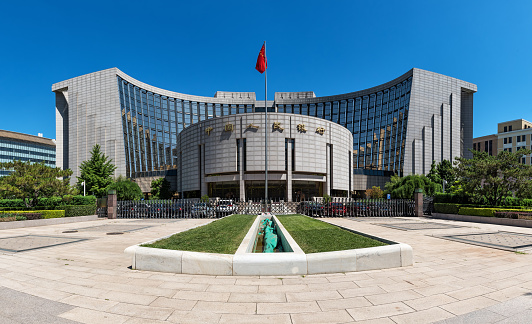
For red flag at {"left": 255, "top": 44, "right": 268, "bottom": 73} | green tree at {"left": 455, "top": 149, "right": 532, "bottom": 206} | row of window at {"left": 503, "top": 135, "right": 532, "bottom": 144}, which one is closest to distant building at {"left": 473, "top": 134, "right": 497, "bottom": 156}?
row of window at {"left": 503, "top": 135, "right": 532, "bottom": 144}

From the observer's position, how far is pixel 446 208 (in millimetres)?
27672

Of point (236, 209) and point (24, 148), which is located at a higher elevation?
point (24, 148)

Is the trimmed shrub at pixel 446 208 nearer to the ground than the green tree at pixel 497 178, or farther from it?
nearer to the ground

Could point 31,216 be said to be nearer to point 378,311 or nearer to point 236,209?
point 236,209

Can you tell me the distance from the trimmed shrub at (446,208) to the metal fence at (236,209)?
8.62ft

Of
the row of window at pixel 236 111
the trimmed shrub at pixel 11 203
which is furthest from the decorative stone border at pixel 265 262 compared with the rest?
the row of window at pixel 236 111

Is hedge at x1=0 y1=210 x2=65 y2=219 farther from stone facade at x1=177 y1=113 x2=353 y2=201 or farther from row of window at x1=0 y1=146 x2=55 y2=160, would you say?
row of window at x1=0 y1=146 x2=55 y2=160

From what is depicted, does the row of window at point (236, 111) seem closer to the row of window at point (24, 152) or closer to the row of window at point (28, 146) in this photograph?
the row of window at point (24, 152)

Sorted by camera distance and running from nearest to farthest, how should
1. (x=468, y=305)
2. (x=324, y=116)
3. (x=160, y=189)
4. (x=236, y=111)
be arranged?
(x=468, y=305)
(x=160, y=189)
(x=324, y=116)
(x=236, y=111)

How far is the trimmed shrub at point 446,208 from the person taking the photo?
87.4 ft

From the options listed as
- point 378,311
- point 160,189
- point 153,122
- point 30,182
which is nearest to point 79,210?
point 30,182

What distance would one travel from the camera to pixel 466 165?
94.7 ft

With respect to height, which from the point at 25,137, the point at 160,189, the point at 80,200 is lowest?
the point at 160,189

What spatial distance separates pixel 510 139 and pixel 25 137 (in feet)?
578
